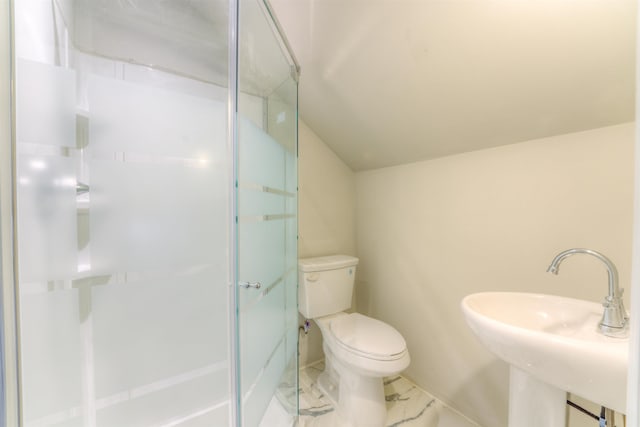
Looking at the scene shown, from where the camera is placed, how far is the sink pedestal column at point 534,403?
708 millimetres

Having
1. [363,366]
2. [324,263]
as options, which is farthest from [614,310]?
[324,263]

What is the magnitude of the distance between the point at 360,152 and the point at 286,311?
1149 mm

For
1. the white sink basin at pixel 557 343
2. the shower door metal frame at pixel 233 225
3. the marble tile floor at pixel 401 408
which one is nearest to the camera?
the white sink basin at pixel 557 343

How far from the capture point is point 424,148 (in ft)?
Result: 4.67

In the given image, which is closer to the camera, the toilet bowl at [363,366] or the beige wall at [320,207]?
the toilet bowl at [363,366]

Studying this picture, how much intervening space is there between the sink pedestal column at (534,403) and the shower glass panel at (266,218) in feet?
3.03

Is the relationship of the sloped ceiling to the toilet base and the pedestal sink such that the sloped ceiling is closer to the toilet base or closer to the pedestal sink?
the pedestal sink

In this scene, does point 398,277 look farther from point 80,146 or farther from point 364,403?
point 80,146

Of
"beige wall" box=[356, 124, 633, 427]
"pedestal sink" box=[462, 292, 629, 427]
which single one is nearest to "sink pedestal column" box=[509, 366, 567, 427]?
"pedestal sink" box=[462, 292, 629, 427]

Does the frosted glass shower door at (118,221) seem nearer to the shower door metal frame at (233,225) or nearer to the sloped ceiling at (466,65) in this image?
the shower door metal frame at (233,225)

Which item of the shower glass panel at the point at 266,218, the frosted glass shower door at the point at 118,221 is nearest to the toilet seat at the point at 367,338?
the shower glass panel at the point at 266,218

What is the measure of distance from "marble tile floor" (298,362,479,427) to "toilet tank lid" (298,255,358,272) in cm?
76

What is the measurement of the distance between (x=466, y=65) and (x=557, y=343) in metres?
0.95

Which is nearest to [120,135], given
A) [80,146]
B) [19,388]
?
[80,146]
